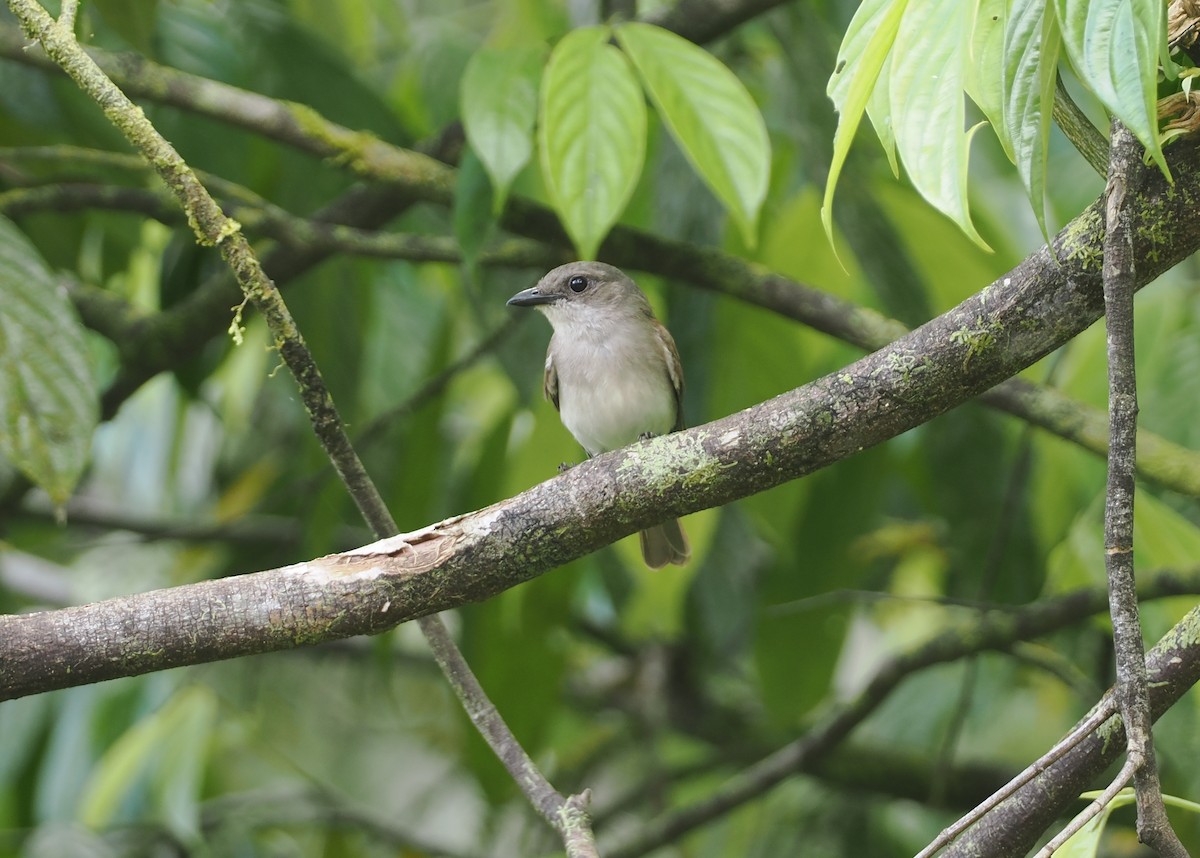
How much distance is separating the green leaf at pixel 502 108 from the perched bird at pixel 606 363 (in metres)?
1.19

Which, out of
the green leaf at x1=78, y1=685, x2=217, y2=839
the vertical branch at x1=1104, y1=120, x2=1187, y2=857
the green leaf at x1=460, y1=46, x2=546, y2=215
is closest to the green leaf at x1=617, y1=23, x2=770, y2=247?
the green leaf at x1=460, y1=46, x2=546, y2=215

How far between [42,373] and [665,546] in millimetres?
2089

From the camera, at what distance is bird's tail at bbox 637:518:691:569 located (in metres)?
4.29

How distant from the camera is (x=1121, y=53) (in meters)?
1.48

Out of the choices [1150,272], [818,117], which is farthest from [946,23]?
[818,117]

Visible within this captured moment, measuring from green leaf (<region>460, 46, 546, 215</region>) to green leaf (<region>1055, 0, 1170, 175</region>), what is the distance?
165 cm

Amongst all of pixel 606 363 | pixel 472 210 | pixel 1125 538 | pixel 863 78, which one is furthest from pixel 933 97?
pixel 606 363

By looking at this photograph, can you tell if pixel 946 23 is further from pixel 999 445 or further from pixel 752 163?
pixel 999 445

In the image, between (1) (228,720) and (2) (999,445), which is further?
(1) (228,720)

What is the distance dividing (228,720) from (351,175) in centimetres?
289

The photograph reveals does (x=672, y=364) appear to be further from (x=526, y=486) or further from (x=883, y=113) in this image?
(x=883, y=113)

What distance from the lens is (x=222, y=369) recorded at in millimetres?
5422

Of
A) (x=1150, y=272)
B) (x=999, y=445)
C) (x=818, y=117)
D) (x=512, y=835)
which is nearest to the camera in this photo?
(x=1150, y=272)

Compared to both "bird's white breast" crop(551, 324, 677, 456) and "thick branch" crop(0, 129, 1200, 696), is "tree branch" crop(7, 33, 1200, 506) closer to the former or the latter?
"bird's white breast" crop(551, 324, 677, 456)
